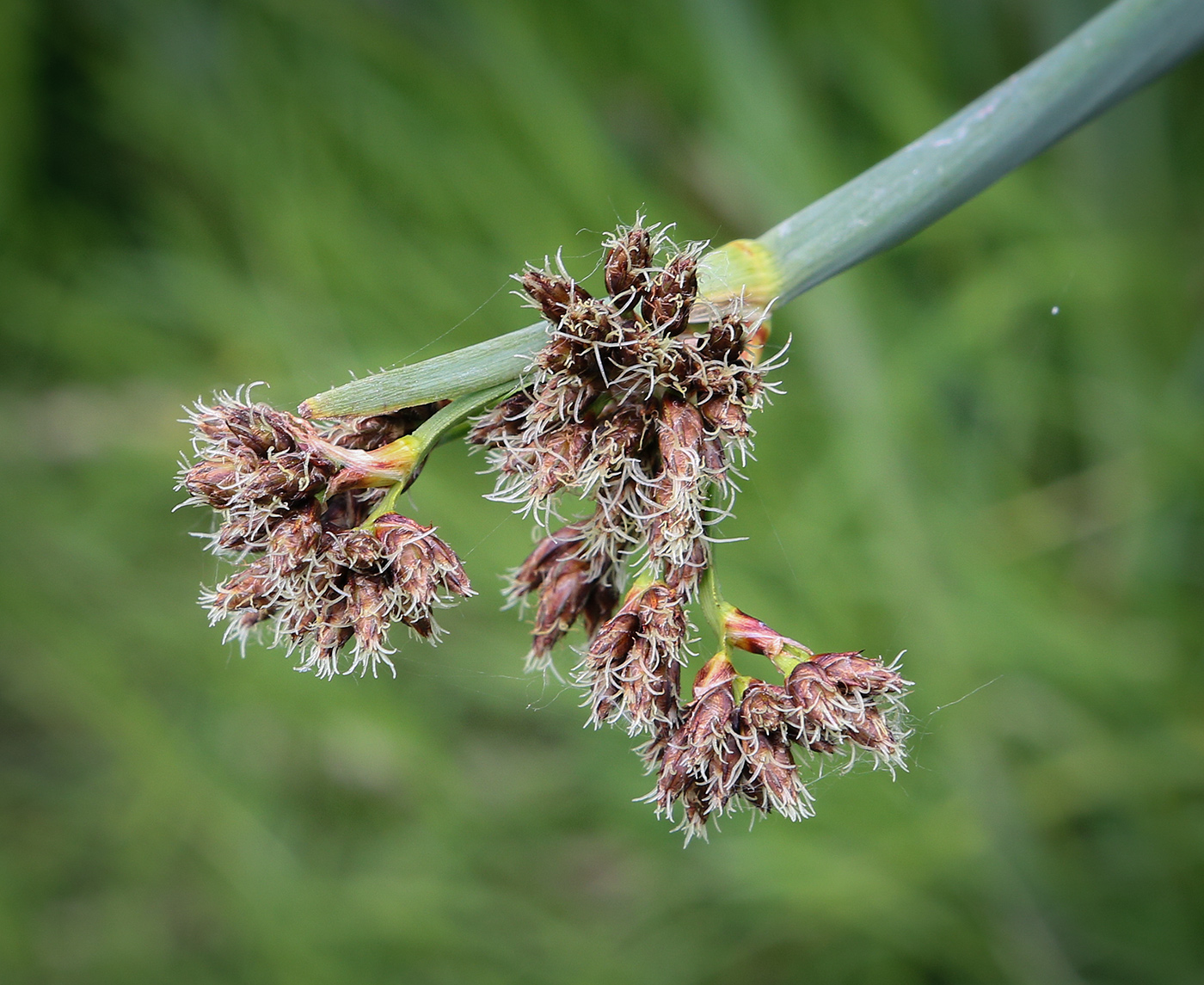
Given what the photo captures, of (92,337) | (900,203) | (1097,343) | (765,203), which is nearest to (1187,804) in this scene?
(1097,343)

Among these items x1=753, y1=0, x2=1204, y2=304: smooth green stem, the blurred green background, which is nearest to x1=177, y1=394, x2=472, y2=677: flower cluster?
x1=753, y1=0, x2=1204, y2=304: smooth green stem

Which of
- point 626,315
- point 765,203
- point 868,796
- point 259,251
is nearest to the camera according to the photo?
point 626,315

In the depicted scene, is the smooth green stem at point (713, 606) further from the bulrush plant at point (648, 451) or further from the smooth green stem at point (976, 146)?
the smooth green stem at point (976, 146)

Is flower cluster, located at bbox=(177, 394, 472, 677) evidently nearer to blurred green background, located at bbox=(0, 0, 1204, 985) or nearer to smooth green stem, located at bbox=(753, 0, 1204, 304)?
smooth green stem, located at bbox=(753, 0, 1204, 304)

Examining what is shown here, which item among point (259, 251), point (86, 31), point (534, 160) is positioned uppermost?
point (86, 31)

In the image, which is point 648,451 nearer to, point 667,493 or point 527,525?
point 667,493

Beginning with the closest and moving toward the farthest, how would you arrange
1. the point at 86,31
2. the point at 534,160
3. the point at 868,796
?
the point at 868,796 → the point at 534,160 → the point at 86,31

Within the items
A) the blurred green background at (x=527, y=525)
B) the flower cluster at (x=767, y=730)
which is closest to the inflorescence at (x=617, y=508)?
the flower cluster at (x=767, y=730)

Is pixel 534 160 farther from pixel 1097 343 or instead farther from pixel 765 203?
pixel 1097 343
